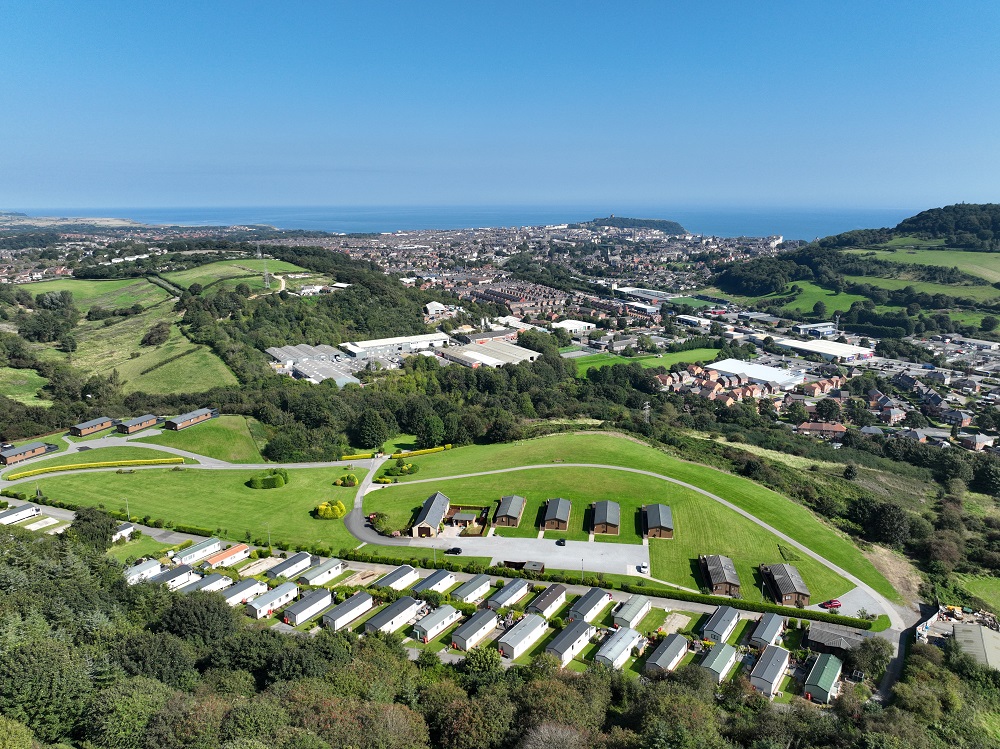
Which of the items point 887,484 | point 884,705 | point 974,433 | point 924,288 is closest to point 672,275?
point 924,288

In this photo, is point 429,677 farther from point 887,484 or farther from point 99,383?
point 99,383

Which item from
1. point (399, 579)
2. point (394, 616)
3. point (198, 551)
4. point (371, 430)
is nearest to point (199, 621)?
point (394, 616)

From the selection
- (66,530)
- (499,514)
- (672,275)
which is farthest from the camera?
(672,275)

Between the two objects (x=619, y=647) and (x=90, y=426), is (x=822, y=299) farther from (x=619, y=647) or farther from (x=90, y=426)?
(x=90, y=426)

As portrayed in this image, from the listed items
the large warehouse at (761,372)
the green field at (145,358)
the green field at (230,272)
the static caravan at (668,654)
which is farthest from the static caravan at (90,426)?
the large warehouse at (761,372)

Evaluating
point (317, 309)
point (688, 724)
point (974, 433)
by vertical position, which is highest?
point (317, 309)

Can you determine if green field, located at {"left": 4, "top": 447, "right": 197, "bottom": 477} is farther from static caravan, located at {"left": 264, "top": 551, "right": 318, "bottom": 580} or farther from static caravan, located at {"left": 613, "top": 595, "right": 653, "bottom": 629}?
static caravan, located at {"left": 613, "top": 595, "right": 653, "bottom": 629}

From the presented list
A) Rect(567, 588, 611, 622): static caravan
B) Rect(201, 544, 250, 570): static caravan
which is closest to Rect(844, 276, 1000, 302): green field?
Rect(567, 588, 611, 622): static caravan

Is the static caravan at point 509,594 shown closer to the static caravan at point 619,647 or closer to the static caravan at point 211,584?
the static caravan at point 619,647
